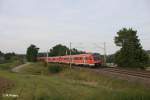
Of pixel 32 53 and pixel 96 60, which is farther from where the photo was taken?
pixel 32 53

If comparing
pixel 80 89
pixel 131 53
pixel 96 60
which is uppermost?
pixel 131 53

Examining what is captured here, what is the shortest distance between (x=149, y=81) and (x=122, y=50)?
3534 centimetres

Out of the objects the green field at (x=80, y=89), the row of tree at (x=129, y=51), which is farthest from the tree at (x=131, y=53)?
the green field at (x=80, y=89)

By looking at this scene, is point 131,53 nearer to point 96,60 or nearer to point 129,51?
point 129,51

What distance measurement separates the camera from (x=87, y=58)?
47375 mm

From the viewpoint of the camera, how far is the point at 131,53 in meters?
54.9

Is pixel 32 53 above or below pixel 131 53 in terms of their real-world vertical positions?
above

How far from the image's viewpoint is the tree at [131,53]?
54.3 m

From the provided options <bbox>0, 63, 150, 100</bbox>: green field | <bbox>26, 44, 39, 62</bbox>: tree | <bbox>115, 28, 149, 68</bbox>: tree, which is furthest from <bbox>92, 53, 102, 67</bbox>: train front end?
<bbox>26, 44, 39, 62</bbox>: tree

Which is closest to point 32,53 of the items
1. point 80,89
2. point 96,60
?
point 96,60

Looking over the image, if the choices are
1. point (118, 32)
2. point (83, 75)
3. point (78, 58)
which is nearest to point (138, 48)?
point (118, 32)

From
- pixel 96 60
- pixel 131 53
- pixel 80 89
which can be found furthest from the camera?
pixel 131 53

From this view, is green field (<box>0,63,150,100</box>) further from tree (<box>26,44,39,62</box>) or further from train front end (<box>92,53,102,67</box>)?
tree (<box>26,44,39,62</box>)

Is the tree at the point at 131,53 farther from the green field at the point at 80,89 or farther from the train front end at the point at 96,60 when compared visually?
the green field at the point at 80,89
